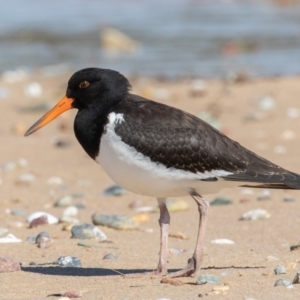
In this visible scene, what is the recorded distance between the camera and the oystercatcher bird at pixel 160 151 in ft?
18.6

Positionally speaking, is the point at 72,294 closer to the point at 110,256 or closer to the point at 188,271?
the point at 188,271

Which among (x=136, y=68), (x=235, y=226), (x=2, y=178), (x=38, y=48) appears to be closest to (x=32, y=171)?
(x=2, y=178)

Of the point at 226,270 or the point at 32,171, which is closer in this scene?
the point at 226,270

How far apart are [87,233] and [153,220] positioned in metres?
1.03

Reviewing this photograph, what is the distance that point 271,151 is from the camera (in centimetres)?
1042

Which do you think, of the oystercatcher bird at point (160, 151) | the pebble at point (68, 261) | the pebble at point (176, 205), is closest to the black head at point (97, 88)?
the oystercatcher bird at point (160, 151)

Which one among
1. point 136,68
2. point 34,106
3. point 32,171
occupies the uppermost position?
point 136,68

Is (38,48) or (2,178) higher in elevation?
(38,48)

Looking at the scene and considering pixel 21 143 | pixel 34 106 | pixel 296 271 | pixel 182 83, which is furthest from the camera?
pixel 182 83

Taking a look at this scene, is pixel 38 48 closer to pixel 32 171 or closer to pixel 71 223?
pixel 32 171

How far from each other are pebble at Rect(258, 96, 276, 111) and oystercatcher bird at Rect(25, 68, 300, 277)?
21.0 feet

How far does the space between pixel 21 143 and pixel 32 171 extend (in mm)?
1364

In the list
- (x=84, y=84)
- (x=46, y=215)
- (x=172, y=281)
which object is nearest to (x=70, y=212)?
(x=46, y=215)

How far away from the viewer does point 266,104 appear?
12.5 meters
